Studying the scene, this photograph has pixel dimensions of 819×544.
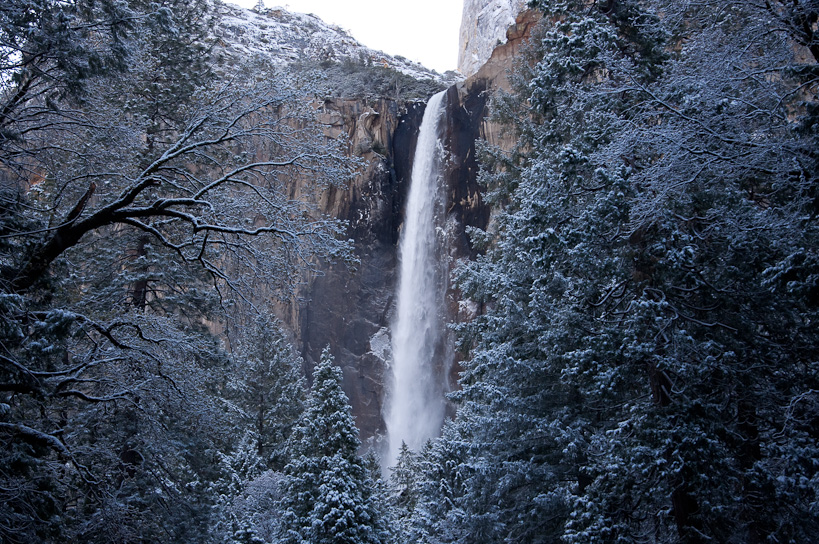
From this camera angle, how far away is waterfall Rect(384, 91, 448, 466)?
28.6 metres

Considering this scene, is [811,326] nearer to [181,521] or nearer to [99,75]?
[99,75]

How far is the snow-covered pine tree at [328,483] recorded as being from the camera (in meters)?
11.5

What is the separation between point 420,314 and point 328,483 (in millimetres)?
19047

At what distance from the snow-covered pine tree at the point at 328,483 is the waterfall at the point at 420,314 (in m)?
15.1

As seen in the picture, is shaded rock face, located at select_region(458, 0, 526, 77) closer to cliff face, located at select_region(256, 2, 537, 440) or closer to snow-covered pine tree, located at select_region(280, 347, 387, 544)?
cliff face, located at select_region(256, 2, 537, 440)

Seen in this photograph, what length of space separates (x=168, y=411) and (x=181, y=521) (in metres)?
4.70

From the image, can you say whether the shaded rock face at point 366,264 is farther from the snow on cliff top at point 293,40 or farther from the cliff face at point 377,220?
the snow on cliff top at point 293,40

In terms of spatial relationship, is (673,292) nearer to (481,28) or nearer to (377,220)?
(377,220)

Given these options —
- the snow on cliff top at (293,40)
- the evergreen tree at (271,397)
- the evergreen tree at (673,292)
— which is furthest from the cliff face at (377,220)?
the evergreen tree at (673,292)

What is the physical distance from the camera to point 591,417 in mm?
9219

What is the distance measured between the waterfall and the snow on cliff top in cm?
1655

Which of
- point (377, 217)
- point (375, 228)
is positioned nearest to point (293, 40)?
point (377, 217)

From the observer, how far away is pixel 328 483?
11.8 meters

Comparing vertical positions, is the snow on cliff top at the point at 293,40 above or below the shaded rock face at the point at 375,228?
above
